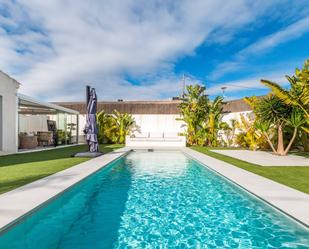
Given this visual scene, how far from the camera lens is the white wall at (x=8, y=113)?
11.1 metres

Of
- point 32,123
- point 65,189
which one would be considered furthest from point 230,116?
point 65,189

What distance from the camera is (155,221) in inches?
151

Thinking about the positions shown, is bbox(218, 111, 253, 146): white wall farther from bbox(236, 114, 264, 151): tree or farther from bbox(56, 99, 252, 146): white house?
bbox(56, 99, 252, 146): white house

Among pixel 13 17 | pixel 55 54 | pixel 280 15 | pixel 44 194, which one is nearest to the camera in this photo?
A: pixel 44 194

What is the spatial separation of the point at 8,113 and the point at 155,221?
10.6 metres

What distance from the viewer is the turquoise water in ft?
10.2

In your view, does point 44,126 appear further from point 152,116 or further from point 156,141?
point 156,141

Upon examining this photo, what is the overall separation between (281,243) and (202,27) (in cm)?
1418

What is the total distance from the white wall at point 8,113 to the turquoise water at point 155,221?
7.61 m

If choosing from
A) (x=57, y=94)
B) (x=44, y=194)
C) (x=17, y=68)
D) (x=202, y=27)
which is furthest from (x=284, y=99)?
(x=57, y=94)

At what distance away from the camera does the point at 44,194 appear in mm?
4363

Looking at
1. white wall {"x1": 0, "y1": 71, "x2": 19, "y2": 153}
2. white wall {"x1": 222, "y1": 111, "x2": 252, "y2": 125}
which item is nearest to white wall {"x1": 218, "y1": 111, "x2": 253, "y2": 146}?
white wall {"x1": 222, "y1": 111, "x2": 252, "y2": 125}

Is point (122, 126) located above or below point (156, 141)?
above

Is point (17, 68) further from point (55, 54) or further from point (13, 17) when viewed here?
point (13, 17)
